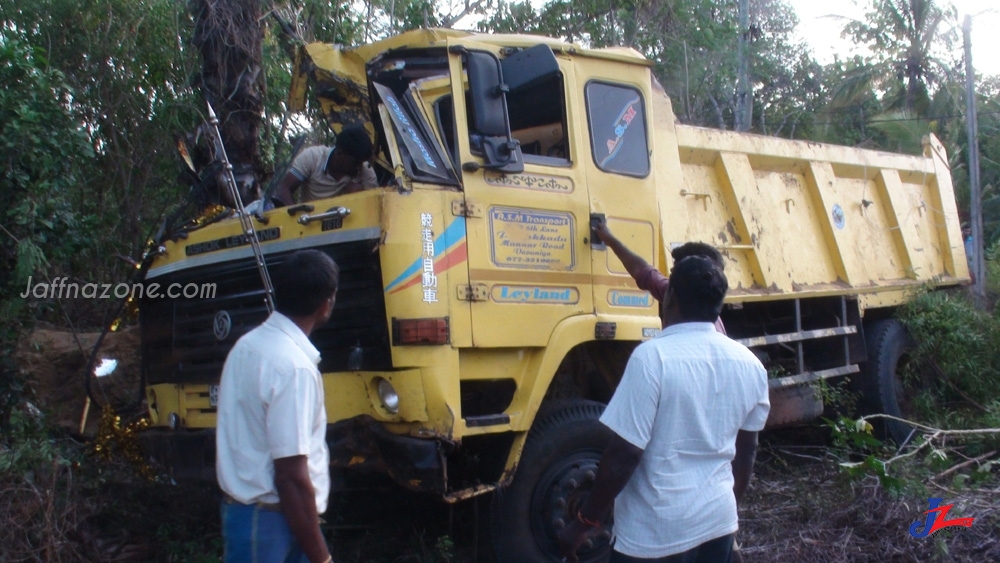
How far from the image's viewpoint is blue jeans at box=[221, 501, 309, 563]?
104 inches

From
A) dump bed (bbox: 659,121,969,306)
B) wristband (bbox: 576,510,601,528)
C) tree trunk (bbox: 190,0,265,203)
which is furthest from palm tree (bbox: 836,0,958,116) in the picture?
wristband (bbox: 576,510,601,528)

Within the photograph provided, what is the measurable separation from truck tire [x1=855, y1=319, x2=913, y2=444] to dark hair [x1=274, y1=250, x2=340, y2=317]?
5918 millimetres

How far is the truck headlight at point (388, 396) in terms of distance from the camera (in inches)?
157

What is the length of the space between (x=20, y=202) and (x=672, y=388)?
447cm

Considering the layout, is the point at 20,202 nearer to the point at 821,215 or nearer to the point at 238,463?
the point at 238,463

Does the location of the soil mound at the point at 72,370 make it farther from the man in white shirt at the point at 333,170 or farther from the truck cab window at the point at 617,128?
the truck cab window at the point at 617,128

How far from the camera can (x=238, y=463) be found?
2.62 m

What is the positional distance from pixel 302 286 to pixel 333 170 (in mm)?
2272

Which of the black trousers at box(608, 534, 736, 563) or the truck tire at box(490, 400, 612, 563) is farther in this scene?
the truck tire at box(490, 400, 612, 563)

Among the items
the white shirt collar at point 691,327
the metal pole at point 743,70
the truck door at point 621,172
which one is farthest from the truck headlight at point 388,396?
the metal pole at point 743,70

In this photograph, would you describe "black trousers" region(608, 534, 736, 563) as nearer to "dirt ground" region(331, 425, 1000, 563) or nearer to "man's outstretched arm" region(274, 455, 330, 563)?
"man's outstretched arm" region(274, 455, 330, 563)

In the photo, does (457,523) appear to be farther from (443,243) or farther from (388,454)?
(443,243)

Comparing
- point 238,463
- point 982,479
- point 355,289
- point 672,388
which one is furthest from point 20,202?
point 982,479

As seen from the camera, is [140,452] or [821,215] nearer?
[140,452]
